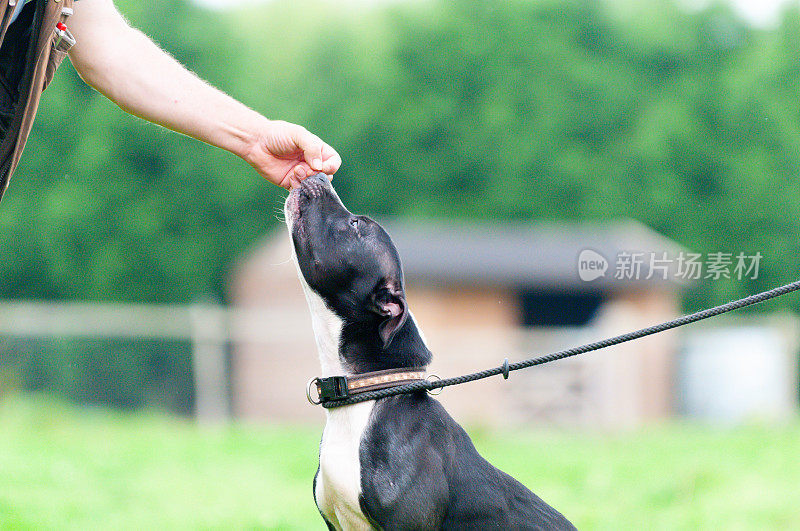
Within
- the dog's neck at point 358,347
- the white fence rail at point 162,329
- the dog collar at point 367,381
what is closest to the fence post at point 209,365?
the white fence rail at point 162,329

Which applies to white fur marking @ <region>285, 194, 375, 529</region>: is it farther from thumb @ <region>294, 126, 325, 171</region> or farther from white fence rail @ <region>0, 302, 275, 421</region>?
white fence rail @ <region>0, 302, 275, 421</region>

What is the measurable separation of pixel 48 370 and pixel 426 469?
12.9m

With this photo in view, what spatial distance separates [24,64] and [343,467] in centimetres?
153

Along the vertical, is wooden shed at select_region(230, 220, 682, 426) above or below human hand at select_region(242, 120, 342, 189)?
above

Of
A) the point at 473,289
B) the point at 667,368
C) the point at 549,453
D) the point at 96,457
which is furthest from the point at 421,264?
the point at 96,457

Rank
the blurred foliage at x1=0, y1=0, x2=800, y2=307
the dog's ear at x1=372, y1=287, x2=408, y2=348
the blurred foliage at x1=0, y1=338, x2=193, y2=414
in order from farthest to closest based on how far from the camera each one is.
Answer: the blurred foliage at x1=0, y1=0, x2=800, y2=307
the blurred foliage at x1=0, y1=338, x2=193, y2=414
the dog's ear at x1=372, y1=287, x2=408, y2=348

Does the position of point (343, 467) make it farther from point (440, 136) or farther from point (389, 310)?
point (440, 136)

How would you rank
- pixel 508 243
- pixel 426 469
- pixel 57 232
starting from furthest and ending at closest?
pixel 57 232 < pixel 508 243 < pixel 426 469

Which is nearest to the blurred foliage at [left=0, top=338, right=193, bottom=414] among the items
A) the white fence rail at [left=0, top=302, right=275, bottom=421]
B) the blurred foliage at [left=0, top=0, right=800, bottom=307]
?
the white fence rail at [left=0, top=302, right=275, bottom=421]

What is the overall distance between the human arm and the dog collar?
717mm

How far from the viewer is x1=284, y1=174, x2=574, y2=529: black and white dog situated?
10.1 ft

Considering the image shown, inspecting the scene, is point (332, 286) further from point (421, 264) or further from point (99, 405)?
point (421, 264)

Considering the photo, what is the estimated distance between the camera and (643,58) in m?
35.1

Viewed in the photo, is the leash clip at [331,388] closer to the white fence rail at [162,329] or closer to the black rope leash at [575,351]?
the black rope leash at [575,351]
